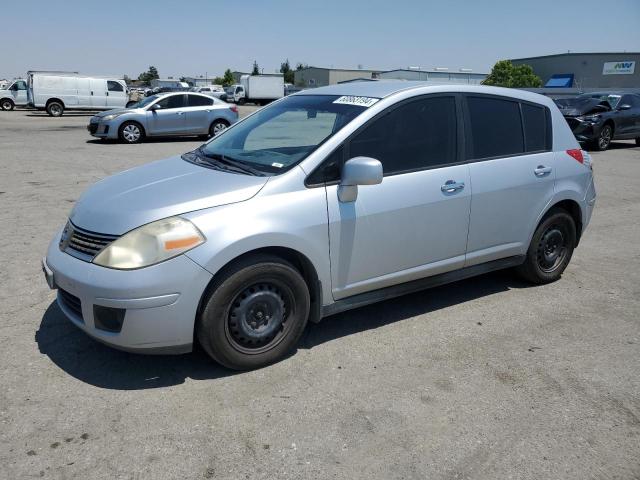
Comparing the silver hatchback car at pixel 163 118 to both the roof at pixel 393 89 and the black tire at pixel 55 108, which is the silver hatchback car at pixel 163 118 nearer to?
the roof at pixel 393 89

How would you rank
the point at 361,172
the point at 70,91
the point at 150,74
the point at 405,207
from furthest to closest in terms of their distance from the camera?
the point at 150,74, the point at 70,91, the point at 405,207, the point at 361,172

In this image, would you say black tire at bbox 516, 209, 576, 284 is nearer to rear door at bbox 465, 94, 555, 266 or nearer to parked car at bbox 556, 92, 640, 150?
rear door at bbox 465, 94, 555, 266

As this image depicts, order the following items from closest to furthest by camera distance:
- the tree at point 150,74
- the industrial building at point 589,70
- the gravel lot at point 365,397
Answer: the gravel lot at point 365,397 < the industrial building at point 589,70 < the tree at point 150,74

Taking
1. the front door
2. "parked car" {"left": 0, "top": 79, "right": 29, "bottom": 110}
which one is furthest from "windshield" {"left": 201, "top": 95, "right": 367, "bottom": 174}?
"parked car" {"left": 0, "top": 79, "right": 29, "bottom": 110}

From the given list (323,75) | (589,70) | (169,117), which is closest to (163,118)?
(169,117)

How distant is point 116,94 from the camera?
2873 cm

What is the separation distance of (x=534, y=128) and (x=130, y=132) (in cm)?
1368

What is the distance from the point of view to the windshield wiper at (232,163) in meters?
3.64

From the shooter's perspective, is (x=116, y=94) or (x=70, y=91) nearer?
(x=70, y=91)

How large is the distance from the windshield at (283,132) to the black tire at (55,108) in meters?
27.3

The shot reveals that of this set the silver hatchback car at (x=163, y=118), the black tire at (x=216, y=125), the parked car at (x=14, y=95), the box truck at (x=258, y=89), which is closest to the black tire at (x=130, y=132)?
the silver hatchback car at (x=163, y=118)

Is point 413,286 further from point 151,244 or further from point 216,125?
point 216,125

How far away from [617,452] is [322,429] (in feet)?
4.91

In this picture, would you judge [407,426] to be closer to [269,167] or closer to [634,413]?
[634,413]
